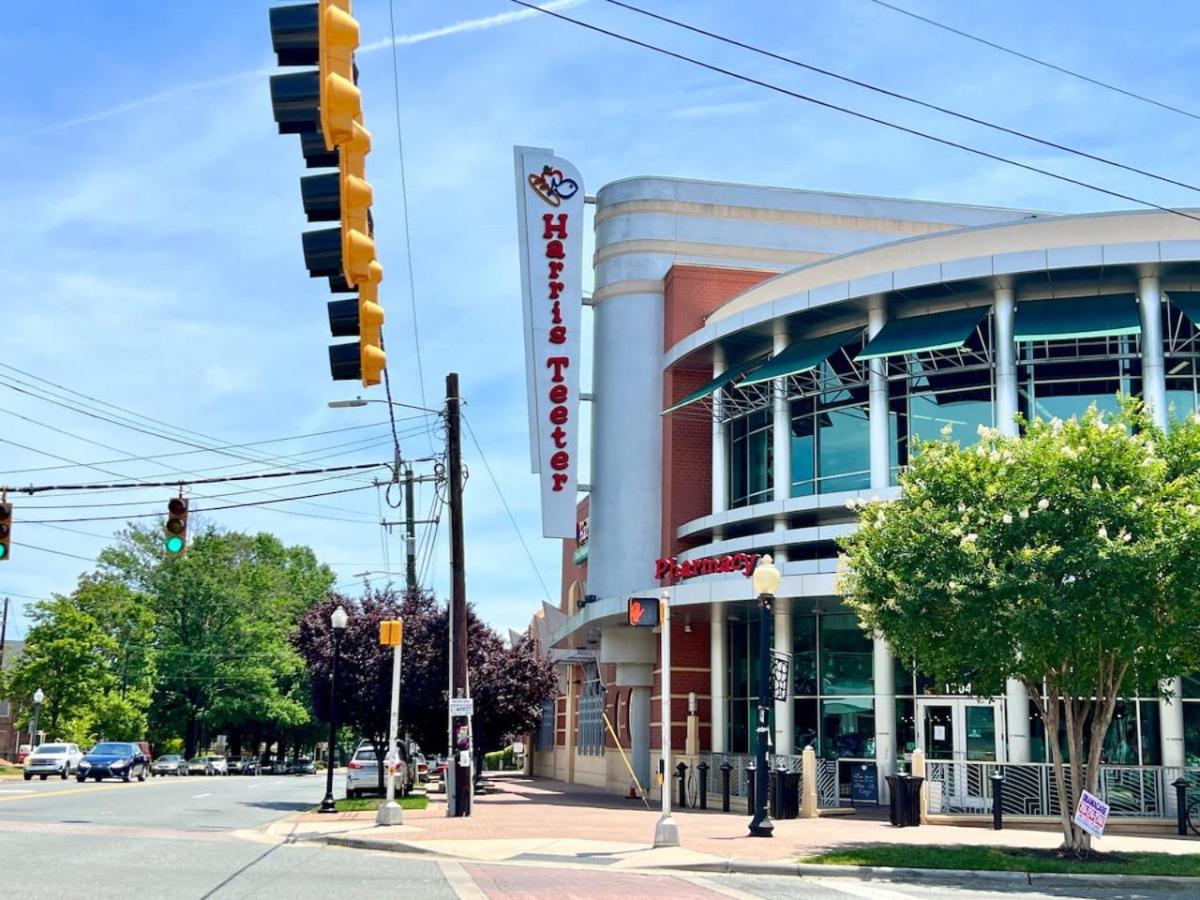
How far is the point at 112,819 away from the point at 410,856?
30.1 ft

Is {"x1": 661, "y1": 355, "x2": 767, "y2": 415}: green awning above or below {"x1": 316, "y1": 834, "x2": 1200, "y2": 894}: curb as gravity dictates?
above

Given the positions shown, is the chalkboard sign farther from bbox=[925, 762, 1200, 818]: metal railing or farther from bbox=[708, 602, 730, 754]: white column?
bbox=[708, 602, 730, 754]: white column

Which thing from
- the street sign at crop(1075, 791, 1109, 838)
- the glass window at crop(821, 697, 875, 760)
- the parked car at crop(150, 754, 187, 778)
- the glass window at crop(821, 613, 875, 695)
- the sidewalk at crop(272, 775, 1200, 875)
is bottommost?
the parked car at crop(150, 754, 187, 778)

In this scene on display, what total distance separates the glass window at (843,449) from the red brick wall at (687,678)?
6.24 meters

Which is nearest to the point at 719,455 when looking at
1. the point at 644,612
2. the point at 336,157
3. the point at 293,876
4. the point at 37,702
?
the point at 644,612

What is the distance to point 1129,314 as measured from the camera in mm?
28359

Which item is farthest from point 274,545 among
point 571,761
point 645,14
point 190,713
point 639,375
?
point 645,14

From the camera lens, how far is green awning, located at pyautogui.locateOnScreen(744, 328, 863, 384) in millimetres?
31516

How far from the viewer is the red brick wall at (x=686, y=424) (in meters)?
37.7

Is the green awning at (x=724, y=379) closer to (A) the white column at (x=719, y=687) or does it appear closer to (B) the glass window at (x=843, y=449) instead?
(B) the glass window at (x=843, y=449)

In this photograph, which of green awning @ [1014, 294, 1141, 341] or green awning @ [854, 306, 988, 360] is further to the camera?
green awning @ [854, 306, 988, 360]

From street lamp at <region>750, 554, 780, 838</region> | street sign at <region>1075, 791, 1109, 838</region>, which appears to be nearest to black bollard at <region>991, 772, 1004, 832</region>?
street lamp at <region>750, 554, 780, 838</region>

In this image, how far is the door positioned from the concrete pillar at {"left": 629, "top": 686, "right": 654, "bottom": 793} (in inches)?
396

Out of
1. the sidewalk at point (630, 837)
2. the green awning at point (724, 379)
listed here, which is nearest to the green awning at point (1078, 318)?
the green awning at point (724, 379)
